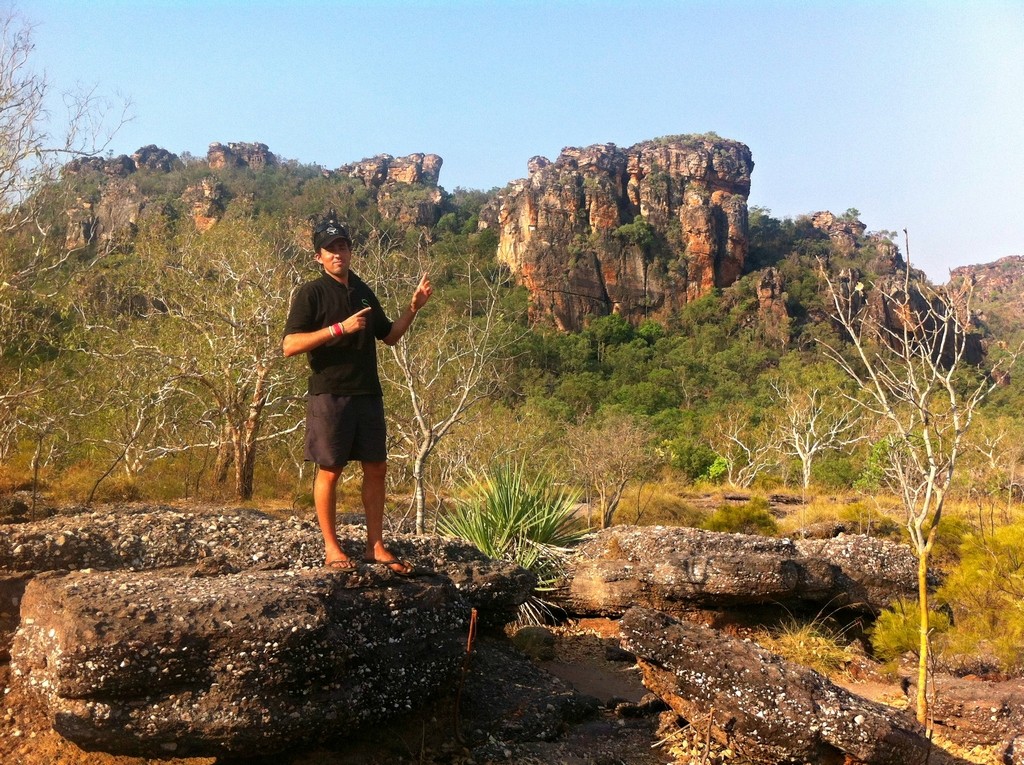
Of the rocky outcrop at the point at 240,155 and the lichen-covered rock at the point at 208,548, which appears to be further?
the rocky outcrop at the point at 240,155

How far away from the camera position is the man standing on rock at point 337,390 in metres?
4.07

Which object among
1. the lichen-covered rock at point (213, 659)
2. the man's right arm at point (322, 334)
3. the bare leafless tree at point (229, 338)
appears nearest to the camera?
the lichen-covered rock at point (213, 659)

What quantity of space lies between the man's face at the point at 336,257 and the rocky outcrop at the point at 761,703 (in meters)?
2.51

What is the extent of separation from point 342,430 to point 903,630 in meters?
4.90

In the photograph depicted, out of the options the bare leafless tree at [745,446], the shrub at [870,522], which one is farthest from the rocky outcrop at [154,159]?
the shrub at [870,522]

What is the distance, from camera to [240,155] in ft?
319

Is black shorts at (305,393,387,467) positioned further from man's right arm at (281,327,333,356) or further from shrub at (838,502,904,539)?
shrub at (838,502,904,539)

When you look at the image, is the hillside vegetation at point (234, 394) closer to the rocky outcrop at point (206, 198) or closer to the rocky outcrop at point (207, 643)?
the rocky outcrop at point (207, 643)

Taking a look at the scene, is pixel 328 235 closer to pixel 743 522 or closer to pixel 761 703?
pixel 761 703

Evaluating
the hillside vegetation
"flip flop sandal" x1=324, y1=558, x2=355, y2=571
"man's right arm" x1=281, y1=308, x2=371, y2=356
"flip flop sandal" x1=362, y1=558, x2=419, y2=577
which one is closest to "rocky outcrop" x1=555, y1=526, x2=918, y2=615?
the hillside vegetation

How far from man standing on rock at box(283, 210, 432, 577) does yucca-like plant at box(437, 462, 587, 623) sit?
3889 millimetres

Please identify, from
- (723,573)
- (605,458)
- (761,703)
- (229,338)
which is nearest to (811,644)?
(723,573)

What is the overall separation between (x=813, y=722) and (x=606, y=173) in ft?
247

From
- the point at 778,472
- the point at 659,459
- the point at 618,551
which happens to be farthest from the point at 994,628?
the point at 778,472
